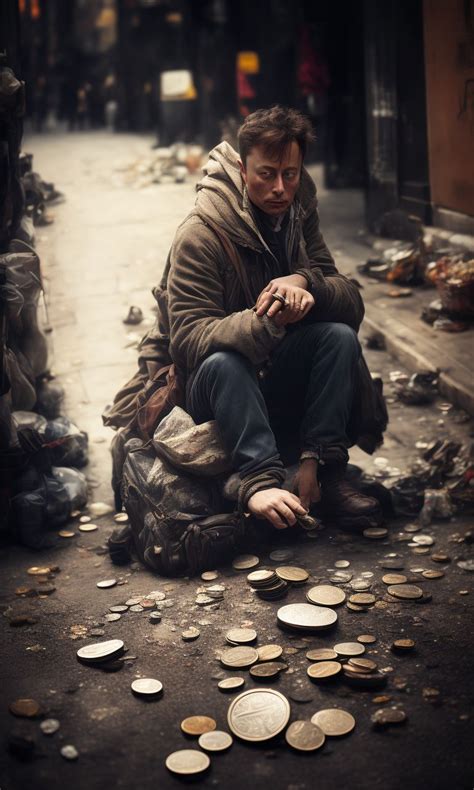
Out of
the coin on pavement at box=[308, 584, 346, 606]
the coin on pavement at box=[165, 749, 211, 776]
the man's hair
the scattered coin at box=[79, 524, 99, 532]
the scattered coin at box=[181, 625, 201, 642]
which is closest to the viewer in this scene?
the coin on pavement at box=[165, 749, 211, 776]

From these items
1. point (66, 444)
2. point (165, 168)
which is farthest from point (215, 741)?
point (165, 168)

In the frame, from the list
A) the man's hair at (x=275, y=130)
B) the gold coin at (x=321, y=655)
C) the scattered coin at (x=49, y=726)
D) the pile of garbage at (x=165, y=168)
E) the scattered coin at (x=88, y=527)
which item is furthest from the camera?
the pile of garbage at (x=165, y=168)

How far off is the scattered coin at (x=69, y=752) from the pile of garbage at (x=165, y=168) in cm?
1220

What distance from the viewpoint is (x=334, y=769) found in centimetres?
259

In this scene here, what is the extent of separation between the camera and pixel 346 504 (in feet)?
13.3

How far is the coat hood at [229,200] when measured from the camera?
390 centimetres

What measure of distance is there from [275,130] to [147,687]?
211cm

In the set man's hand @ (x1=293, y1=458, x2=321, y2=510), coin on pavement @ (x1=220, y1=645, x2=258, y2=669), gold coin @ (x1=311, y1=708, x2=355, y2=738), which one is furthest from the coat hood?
gold coin @ (x1=311, y1=708, x2=355, y2=738)

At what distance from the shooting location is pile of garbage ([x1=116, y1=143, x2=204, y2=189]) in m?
14.6

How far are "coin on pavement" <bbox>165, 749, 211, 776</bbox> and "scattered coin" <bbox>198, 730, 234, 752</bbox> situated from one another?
0.09 feet

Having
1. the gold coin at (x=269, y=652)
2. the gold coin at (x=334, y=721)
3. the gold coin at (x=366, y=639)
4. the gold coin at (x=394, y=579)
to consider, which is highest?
the gold coin at (x=334, y=721)

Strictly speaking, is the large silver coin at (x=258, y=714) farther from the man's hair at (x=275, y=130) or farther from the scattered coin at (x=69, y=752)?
the man's hair at (x=275, y=130)

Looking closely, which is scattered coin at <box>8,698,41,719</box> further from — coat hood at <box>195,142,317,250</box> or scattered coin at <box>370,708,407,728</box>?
coat hood at <box>195,142,317,250</box>

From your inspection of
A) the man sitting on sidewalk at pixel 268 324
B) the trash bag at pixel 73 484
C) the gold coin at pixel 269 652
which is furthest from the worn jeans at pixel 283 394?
the trash bag at pixel 73 484
